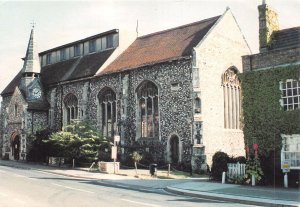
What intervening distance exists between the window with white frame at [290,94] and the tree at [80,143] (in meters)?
15.4

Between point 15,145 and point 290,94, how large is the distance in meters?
31.3

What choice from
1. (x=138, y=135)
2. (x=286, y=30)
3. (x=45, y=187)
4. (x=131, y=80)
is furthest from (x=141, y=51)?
(x=45, y=187)

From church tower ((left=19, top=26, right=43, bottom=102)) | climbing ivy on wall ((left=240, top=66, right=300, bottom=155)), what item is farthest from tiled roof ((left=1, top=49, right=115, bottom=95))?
climbing ivy on wall ((left=240, top=66, right=300, bottom=155))

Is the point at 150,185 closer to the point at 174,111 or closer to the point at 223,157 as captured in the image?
the point at 223,157

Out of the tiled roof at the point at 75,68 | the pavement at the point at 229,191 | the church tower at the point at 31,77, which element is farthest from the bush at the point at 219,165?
the church tower at the point at 31,77

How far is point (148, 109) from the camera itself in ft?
106

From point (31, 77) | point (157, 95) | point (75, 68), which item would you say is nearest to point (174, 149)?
point (157, 95)

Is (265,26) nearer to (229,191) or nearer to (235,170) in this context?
(235,170)

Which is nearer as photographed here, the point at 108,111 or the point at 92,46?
the point at 108,111

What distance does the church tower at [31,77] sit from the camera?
137 feet

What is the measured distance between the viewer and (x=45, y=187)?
17938 mm

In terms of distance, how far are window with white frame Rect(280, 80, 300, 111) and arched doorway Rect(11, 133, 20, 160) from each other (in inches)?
1191

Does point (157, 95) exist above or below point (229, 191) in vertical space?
above

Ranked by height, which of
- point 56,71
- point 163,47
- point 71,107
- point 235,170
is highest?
point 163,47
